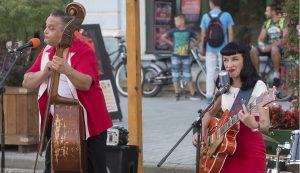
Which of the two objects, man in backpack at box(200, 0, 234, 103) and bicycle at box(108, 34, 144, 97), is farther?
bicycle at box(108, 34, 144, 97)

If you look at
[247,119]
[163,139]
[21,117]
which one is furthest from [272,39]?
→ [247,119]

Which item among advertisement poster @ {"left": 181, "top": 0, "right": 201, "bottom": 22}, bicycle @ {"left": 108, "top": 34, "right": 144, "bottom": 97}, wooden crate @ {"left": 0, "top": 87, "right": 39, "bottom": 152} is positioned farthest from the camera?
advertisement poster @ {"left": 181, "top": 0, "right": 201, "bottom": 22}

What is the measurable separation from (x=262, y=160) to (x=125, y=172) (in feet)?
6.08

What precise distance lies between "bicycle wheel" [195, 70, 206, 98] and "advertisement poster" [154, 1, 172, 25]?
1646 mm

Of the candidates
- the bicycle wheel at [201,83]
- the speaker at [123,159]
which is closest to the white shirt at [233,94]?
the speaker at [123,159]

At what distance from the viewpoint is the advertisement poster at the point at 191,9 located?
53.1 ft

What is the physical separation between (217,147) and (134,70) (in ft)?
6.71

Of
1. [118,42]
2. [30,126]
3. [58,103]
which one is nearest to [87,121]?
→ [58,103]

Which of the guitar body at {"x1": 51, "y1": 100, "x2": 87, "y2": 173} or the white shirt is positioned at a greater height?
the white shirt

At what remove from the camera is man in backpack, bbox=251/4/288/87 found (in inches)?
555

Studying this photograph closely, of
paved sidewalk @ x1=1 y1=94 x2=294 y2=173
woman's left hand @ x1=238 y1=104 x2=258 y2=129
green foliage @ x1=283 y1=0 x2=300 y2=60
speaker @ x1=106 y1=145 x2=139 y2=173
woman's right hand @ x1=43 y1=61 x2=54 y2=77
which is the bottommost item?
paved sidewalk @ x1=1 y1=94 x2=294 y2=173

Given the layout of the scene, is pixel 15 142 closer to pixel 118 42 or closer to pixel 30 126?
pixel 30 126

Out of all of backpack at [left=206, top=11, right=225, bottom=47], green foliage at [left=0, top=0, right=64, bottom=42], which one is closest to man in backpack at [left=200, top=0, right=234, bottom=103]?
backpack at [left=206, top=11, right=225, bottom=47]

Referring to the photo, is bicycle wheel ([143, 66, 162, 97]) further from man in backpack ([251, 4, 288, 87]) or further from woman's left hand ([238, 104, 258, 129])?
woman's left hand ([238, 104, 258, 129])
